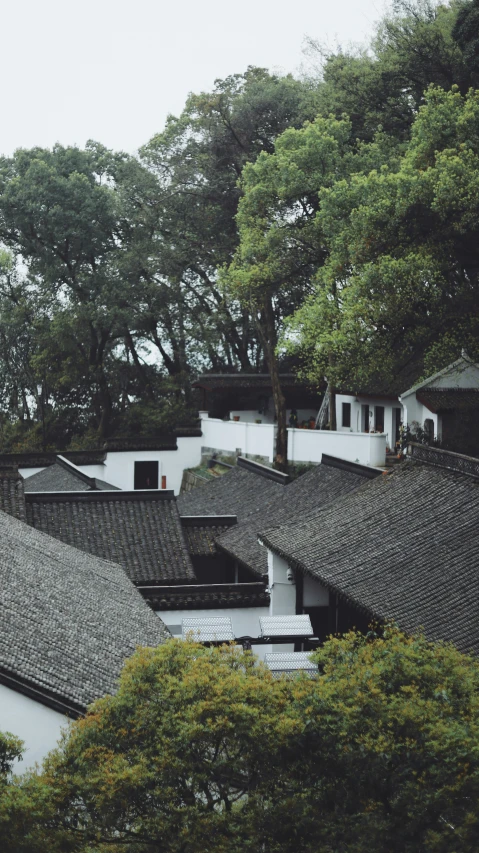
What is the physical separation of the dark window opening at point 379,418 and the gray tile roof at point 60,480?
9.03 m

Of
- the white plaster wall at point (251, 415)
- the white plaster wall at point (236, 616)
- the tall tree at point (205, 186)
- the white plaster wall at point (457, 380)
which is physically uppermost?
the tall tree at point (205, 186)

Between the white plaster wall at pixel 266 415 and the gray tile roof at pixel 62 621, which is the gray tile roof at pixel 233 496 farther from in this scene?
the white plaster wall at pixel 266 415

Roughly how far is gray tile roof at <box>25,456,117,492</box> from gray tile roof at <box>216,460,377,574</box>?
259 inches

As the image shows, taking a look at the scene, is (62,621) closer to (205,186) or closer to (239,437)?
(239,437)

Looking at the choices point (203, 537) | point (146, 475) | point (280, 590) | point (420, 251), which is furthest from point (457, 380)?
point (146, 475)

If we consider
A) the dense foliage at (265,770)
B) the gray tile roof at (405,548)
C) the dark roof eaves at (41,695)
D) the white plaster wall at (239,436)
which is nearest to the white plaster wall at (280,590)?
the gray tile roof at (405,548)

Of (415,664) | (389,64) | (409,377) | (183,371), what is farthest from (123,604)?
(183,371)

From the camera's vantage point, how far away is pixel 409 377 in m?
27.8

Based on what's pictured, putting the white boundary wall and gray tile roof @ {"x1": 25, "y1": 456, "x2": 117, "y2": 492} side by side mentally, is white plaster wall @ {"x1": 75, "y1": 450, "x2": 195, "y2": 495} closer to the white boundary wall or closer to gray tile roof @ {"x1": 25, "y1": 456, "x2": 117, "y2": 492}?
the white boundary wall

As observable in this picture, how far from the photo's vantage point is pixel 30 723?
Result: 8.59 meters

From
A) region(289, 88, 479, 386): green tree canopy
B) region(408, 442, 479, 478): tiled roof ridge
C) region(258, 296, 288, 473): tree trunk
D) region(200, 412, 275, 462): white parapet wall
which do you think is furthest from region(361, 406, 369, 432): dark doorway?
region(408, 442, 479, 478): tiled roof ridge

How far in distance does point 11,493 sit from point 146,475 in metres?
15.5

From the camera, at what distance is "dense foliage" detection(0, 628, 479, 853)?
5699 millimetres

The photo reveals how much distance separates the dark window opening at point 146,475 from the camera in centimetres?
3459
